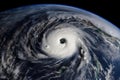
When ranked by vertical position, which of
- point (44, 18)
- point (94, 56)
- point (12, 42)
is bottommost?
point (94, 56)

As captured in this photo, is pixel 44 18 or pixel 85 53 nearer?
pixel 85 53

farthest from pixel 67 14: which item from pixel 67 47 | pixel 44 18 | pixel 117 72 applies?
pixel 117 72

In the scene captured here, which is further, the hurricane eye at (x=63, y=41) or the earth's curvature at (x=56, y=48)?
the hurricane eye at (x=63, y=41)

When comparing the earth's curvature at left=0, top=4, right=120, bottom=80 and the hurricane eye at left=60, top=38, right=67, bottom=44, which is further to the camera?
the hurricane eye at left=60, top=38, right=67, bottom=44

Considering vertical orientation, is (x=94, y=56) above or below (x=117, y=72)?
above

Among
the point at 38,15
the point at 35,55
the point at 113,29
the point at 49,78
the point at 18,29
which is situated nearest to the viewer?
the point at 49,78

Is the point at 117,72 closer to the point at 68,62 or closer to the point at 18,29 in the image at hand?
the point at 68,62

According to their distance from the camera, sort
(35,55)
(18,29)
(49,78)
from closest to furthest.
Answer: (49,78)
(35,55)
(18,29)
